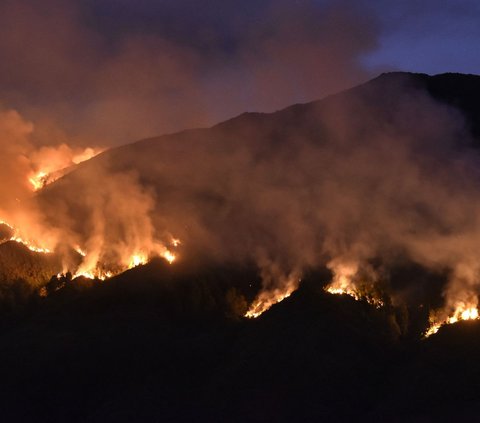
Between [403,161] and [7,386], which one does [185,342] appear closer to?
[7,386]

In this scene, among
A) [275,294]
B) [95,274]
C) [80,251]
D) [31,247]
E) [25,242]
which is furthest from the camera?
[25,242]

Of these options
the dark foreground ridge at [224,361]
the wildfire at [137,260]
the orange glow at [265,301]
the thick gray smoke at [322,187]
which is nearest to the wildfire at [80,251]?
the wildfire at [137,260]

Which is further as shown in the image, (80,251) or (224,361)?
(80,251)

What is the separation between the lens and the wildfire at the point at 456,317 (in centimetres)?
6184

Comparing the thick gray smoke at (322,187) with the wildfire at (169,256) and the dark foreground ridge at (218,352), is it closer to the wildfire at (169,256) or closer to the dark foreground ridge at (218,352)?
the wildfire at (169,256)

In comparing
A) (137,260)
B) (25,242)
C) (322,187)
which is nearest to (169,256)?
(137,260)

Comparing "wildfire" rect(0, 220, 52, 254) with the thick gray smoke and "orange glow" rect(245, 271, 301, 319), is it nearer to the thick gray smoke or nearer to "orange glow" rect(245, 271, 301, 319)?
A: the thick gray smoke

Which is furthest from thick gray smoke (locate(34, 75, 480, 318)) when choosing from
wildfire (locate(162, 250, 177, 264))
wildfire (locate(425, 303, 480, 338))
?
wildfire (locate(162, 250, 177, 264))

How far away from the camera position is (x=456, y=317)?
6266 cm

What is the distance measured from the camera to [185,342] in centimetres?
6525

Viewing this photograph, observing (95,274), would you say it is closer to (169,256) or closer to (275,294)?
(169,256)

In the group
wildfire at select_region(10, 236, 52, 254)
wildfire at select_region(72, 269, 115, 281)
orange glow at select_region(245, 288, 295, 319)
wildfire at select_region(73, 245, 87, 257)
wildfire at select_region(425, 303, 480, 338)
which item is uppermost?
wildfire at select_region(10, 236, 52, 254)

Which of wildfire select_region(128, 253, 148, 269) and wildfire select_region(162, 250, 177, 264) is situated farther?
wildfire select_region(128, 253, 148, 269)

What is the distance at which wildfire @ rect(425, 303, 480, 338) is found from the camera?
6184cm
